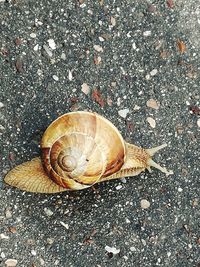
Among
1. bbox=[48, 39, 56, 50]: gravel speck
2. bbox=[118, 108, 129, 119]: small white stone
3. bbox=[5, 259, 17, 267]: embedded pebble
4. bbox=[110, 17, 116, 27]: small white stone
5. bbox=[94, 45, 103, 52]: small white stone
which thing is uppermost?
bbox=[110, 17, 116, 27]: small white stone

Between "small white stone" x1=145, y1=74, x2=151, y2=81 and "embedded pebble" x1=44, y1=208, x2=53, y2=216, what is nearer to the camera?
"embedded pebble" x1=44, y1=208, x2=53, y2=216

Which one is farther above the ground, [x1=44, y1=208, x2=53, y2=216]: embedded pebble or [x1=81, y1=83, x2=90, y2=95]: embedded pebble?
[x1=81, y1=83, x2=90, y2=95]: embedded pebble

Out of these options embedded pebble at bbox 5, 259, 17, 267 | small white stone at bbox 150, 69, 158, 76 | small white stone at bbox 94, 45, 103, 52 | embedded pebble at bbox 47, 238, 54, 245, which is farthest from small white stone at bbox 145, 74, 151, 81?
embedded pebble at bbox 5, 259, 17, 267

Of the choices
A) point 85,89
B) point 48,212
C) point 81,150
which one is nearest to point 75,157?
point 81,150

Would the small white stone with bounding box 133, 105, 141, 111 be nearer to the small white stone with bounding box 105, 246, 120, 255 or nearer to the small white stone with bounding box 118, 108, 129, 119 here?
the small white stone with bounding box 118, 108, 129, 119

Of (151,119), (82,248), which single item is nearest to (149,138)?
(151,119)

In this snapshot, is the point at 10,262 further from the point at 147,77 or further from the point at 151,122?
the point at 147,77

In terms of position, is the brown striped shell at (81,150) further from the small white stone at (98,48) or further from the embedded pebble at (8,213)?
the small white stone at (98,48)
